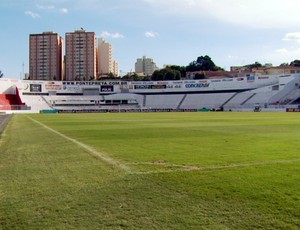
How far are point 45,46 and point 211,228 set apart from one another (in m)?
180

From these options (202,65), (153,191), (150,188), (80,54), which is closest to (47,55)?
(80,54)

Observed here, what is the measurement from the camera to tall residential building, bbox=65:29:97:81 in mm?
176500

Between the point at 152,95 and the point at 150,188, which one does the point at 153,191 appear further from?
the point at 152,95

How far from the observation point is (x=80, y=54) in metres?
176

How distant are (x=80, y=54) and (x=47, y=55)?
1630 centimetres

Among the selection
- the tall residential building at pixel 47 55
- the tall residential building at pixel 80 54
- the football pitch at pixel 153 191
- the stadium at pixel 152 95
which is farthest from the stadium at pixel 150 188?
the tall residential building at pixel 80 54

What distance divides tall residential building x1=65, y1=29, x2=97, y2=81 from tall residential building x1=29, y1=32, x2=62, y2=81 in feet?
16.6

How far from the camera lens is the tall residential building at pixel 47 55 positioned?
566 ft

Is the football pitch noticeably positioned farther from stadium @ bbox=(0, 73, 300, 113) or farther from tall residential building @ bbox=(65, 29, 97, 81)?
tall residential building @ bbox=(65, 29, 97, 81)

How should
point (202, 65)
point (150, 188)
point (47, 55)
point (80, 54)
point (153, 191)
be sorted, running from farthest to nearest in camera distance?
point (202, 65) → point (80, 54) → point (47, 55) → point (150, 188) → point (153, 191)

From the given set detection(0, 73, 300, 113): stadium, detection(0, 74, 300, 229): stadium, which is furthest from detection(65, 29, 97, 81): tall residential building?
detection(0, 74, 300, 229): stadium

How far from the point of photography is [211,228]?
169 inches

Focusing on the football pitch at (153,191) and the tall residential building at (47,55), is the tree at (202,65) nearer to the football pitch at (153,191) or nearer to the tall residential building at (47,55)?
the tall residential building at (47,55)

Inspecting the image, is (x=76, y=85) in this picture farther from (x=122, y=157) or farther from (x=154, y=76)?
(x=122, y=157)
